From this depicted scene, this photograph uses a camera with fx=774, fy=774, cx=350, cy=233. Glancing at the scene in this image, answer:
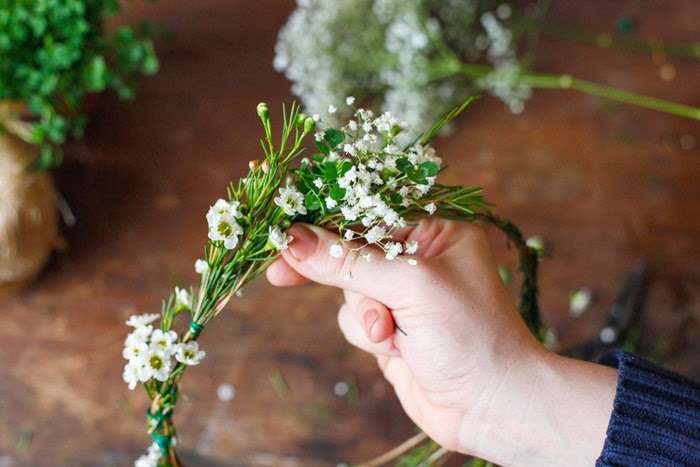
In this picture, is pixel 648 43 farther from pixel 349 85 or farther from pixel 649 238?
pixel 349 85

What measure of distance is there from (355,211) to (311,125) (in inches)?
3.5

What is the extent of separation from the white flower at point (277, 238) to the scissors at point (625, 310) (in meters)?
0.64

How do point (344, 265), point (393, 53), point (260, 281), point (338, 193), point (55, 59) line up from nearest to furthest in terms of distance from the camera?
point (338, 193)
point (344, 265)
point (55, 59)
point (260, 281)
point (393, 53)

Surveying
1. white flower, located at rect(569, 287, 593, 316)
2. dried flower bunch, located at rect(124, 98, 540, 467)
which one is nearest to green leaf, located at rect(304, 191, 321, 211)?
dried flower bunch, located at rect(124, 98, 540, 467)

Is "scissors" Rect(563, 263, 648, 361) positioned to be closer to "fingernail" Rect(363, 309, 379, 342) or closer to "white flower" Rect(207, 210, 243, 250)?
"fingernail" Rect(363, 309, 379, 342)

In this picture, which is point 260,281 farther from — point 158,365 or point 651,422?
point 651,422

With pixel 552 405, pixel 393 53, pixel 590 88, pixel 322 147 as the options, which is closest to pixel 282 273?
pixel 322 147

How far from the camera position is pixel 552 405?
0.88 metres

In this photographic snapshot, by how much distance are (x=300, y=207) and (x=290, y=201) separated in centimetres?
1

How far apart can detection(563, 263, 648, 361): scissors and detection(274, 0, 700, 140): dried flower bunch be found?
35cm

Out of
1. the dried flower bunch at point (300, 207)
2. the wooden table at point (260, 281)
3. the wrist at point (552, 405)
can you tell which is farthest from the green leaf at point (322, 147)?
the wooden table at point (260, 281)

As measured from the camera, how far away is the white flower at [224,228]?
2.34 ft

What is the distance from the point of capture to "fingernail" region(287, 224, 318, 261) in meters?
0.79

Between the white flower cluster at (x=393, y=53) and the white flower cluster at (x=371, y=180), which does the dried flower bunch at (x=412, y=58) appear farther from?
the white flower cluster at (x=371, y=180)
